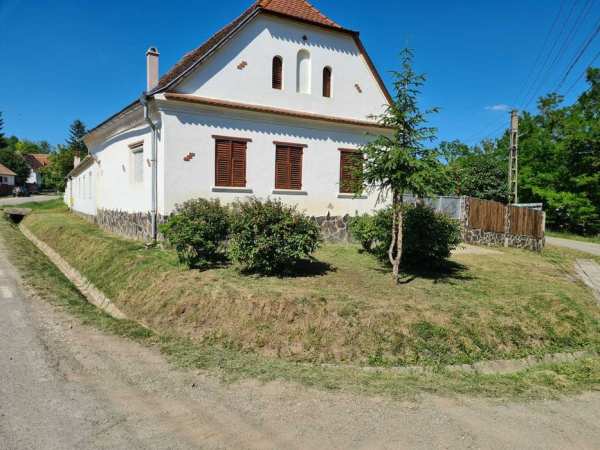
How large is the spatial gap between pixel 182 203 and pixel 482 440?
10.5m

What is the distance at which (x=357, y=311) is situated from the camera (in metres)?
7.22

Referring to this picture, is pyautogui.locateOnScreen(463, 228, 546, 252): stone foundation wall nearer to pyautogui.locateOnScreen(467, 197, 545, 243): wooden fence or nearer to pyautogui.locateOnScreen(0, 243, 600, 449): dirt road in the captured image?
pyautogui.locateOnScreen(467, 197, 545, 243): wooden fence

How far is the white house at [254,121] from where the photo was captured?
12.7m

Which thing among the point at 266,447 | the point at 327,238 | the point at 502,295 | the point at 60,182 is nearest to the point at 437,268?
the point at 502,295

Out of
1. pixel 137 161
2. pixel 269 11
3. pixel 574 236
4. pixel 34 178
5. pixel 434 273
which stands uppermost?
pixel 269 11

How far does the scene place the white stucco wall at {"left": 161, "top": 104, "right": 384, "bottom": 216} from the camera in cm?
1251

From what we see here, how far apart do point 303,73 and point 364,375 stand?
1206 centimetres

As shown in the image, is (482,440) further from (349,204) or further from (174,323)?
(349,204)

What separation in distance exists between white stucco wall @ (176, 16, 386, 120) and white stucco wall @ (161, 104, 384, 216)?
653mm

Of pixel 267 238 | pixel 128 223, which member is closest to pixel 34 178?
pixel 128 223

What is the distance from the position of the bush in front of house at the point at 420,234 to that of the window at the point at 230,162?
15.9 feet

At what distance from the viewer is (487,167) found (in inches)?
1018

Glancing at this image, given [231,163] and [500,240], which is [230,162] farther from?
[500,240]

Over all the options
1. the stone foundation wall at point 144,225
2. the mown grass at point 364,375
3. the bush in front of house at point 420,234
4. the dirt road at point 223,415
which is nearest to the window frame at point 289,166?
the stone foundation wall at point 144,225
